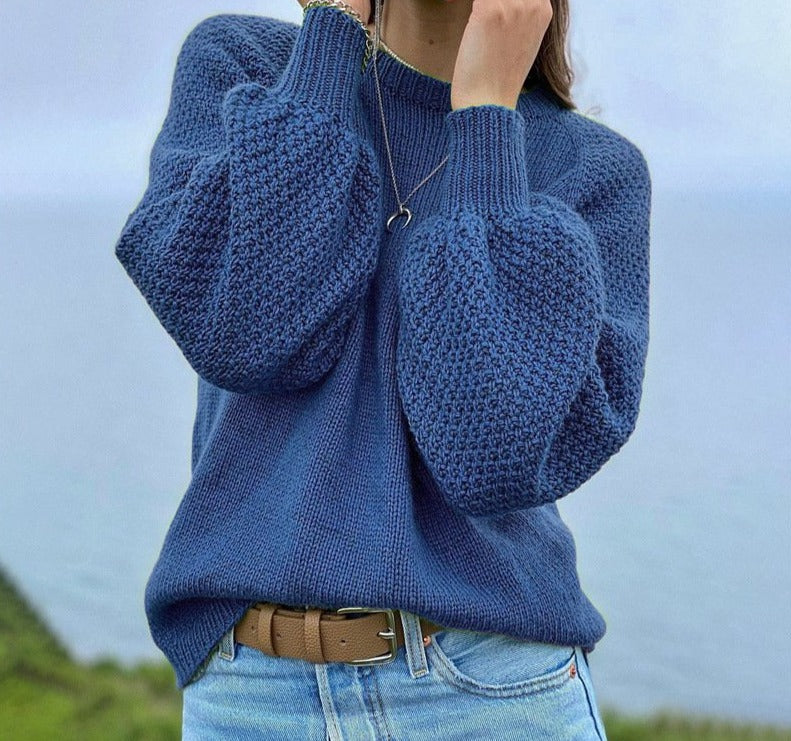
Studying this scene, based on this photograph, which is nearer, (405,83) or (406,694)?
(406,694)

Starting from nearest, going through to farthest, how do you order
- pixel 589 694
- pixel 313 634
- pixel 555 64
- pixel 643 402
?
1. pixel 313 634
2. pixel 589 694
3. pixel 555 64
4. pixel 643 402

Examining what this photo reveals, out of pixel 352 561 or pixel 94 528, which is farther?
pixel 94 528

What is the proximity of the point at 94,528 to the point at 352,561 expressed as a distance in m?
1.40

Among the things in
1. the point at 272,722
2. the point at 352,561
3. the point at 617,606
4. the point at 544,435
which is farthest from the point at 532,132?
the point at 617,606

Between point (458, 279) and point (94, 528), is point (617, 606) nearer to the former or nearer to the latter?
point (94, 528)

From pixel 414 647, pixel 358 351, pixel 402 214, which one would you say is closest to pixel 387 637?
pixel 414 647

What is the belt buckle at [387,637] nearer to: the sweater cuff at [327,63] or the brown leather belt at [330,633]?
the brown leather belt at [330,633]

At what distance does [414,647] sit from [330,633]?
0.08 metres

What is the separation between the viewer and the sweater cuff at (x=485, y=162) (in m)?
0.92

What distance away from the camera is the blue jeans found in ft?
2.86

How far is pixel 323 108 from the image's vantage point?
35.5 inches

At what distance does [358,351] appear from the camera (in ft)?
3.00

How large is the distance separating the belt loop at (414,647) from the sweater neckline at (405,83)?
522mm

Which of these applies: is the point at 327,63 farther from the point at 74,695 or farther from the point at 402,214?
the point at 74,695
